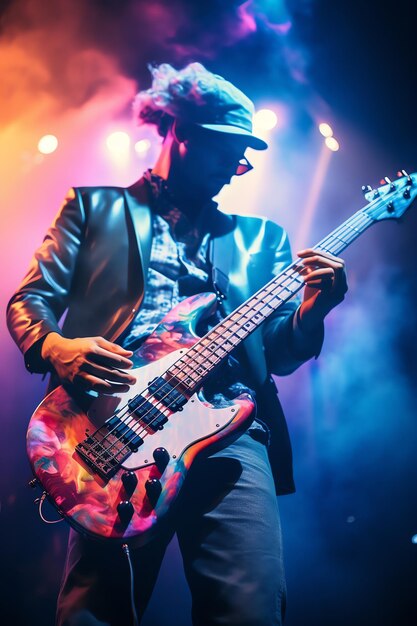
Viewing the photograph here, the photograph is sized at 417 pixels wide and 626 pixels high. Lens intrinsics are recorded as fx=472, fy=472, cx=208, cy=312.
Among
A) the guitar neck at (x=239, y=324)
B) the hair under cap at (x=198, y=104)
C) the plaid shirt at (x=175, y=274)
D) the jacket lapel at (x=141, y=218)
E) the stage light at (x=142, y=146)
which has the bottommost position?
the guitar neck at (x=239, y=324)

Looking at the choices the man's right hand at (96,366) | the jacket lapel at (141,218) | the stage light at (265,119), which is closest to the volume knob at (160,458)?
the man's right hand at (96,366)

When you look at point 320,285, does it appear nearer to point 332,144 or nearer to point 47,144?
point 332,144

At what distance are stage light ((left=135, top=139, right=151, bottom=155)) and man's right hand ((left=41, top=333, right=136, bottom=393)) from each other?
1.63 m

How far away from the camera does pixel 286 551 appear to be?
234 centimetres

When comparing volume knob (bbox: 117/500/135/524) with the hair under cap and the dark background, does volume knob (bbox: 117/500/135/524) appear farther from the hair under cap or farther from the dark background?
the hair under cap

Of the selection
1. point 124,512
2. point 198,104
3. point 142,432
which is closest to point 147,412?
point 142,432

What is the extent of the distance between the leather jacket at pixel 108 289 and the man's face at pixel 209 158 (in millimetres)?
232

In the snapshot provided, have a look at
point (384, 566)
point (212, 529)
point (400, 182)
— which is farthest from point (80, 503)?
point (400, 182)

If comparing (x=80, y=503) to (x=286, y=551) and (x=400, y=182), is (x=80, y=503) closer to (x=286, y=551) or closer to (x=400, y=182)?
(x=286, y=551)

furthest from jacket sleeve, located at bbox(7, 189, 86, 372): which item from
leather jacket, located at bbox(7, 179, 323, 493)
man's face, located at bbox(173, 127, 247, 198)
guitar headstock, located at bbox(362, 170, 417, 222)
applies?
guitar headstock, located at bbox(362, 170, 417, 222)

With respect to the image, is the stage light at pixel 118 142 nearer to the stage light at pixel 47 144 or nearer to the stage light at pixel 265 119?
the stage light at pixel 47 144

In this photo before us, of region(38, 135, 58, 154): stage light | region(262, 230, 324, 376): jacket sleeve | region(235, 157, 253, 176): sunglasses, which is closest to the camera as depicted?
region(262, 230, 324, 376): jacket sleeve

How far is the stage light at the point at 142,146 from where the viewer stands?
9.05 feet

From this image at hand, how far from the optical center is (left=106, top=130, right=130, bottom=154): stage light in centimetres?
274
